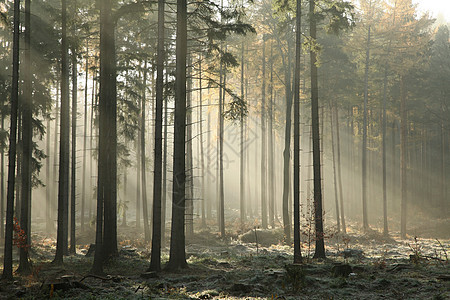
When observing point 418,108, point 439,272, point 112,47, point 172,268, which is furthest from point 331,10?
point 418,108

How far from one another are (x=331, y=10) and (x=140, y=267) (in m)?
12.0

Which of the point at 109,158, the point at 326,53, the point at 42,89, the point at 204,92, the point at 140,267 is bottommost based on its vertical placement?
the point at 140,267

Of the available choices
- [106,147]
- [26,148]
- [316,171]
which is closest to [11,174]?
[26,148]

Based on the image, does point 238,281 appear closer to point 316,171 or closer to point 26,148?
point 316,171

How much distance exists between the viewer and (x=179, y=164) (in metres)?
12.0

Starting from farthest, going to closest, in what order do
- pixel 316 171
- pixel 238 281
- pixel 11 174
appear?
pixel 316 171 → pixel 11 174 → pixel 238 281

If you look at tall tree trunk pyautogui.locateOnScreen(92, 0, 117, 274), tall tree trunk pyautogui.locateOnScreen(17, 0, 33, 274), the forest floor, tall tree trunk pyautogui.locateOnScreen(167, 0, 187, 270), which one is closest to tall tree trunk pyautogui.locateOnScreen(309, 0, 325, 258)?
the forest floor

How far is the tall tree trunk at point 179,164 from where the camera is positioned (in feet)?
38.9

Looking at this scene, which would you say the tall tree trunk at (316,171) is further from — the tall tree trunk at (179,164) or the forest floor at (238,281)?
the tall tree trunk at (179,164)

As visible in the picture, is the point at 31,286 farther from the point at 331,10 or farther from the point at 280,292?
the point at 331,10

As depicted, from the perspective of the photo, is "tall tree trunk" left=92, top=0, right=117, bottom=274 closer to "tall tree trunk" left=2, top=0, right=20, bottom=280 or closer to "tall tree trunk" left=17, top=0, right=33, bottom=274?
"tall tree trunk" left=17, top=0, right=33, bottom=274

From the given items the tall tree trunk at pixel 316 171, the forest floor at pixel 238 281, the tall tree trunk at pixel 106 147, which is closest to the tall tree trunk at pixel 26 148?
the forest floor at pixel 238 281

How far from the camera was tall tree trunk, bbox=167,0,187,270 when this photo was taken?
11.9 m

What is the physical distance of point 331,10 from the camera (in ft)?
46.3
